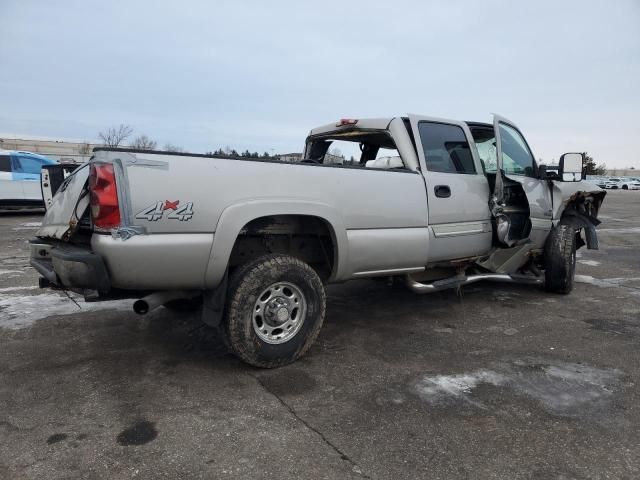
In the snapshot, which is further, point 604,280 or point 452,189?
point 604,280

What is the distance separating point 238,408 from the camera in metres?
2.88

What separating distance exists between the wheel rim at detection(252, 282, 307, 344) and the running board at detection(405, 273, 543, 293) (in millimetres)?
1314

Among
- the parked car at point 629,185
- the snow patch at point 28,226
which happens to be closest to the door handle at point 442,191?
the snow patch at point 28,226

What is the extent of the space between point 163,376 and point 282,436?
1174mm

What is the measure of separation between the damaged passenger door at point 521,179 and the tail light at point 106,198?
145 inches

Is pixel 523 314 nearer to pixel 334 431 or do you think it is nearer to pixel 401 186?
pixel 401 186

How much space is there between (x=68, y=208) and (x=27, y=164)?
1308 centimetres

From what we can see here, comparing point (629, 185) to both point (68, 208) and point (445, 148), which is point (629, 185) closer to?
point (445, 148)

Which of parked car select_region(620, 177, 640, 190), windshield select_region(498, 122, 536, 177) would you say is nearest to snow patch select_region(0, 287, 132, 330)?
windshield select_region(498, 122, 536, 177)

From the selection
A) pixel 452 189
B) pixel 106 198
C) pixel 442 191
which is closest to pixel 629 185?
pixel 452 189

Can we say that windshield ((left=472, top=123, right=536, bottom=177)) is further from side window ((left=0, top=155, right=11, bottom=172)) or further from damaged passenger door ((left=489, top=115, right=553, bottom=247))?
side window ((left=0, top=155, right=11, bottom=172))

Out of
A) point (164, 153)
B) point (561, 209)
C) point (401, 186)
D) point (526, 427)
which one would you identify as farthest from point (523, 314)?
point (164, 153)

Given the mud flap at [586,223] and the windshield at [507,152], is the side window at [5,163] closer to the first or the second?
the windshield at [507,152]

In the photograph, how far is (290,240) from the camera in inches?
153
